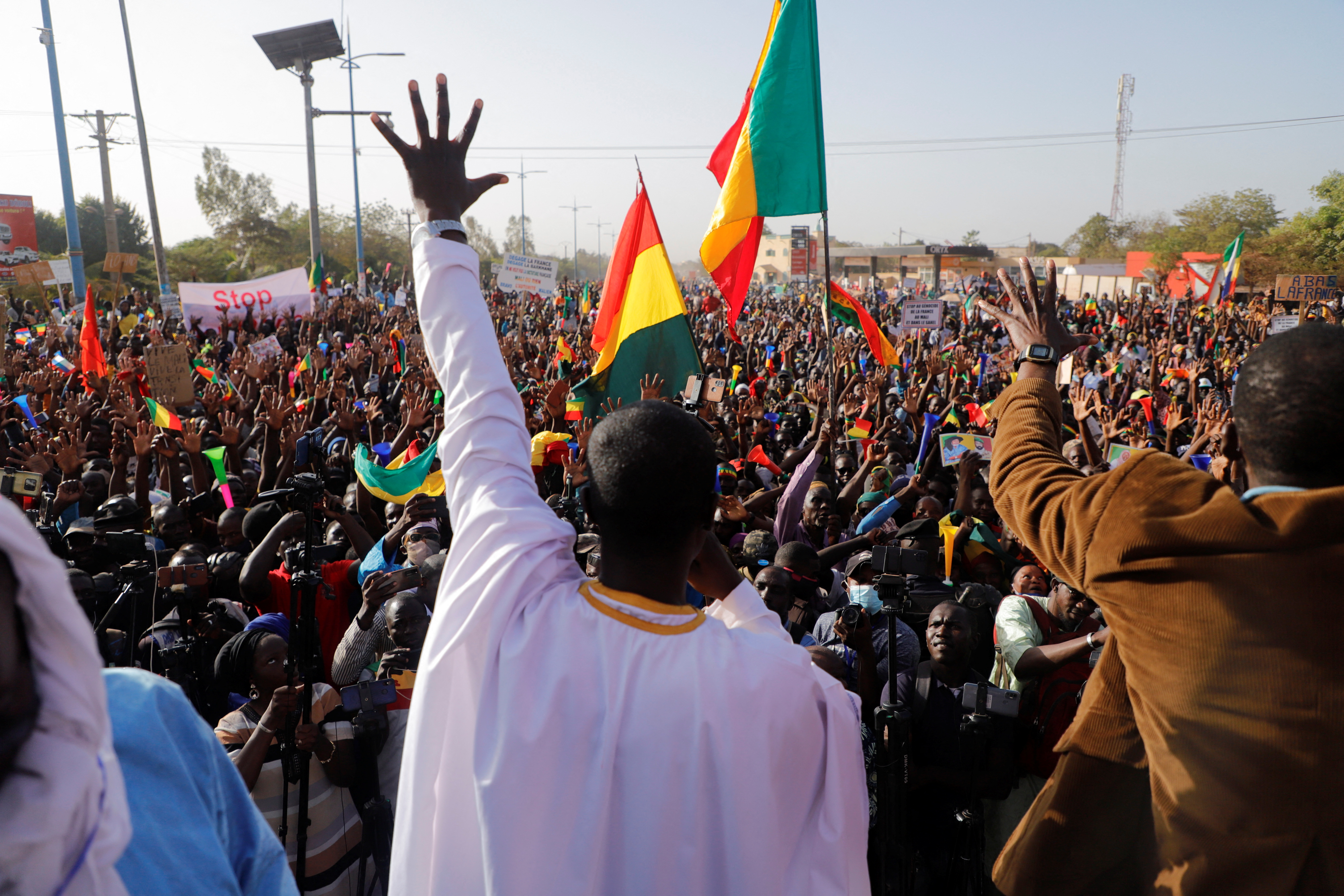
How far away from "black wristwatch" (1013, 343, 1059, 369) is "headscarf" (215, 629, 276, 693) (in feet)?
9.49

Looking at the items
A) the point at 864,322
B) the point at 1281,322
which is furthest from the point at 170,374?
the point at 1281,322

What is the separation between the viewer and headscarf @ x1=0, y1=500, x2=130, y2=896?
0.76 metres

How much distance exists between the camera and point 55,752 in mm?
786

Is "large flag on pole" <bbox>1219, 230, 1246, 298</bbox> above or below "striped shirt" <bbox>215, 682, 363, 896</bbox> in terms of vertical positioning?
above

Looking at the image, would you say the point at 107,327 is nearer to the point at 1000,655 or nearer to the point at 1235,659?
the point at 1000,655

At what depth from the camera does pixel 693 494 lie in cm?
141

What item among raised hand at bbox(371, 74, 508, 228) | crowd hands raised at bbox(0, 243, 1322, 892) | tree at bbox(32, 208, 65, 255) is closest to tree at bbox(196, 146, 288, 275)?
tree at bbox(32, 208, 65, 255)

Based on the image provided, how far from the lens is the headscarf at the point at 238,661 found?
11.2ft

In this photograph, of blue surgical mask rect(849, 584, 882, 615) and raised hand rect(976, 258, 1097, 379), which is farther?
blue surgical mask rect(849, 584, 882, 615)

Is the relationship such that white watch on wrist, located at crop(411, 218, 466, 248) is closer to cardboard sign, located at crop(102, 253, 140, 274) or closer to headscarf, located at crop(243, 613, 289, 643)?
headscarf, located at crop(243, 613, 289, 643)

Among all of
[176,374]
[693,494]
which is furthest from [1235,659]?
[176,374]

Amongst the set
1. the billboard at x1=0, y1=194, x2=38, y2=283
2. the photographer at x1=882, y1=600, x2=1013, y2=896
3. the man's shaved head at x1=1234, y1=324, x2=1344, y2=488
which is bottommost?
the photographer at x1=882, y1=600, x2=1013, y2=896

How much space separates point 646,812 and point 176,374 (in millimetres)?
7692

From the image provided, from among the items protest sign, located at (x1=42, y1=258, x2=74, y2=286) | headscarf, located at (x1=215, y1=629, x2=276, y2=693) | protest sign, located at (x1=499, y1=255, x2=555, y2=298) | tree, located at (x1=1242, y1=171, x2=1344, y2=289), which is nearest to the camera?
headscarf, located at (x1=215, y1=629, x2=276, y2=693)
